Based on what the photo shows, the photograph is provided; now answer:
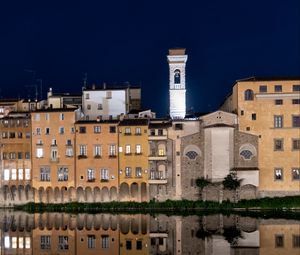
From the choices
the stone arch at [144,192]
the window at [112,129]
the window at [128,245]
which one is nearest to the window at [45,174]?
the window at [112,129]

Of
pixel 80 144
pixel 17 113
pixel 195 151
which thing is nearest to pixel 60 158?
pixel 80 144

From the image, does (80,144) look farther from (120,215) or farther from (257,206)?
(257,206)

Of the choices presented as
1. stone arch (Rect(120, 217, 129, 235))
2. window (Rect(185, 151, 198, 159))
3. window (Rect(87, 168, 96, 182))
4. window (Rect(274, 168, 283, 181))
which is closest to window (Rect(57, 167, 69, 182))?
window (Rect(87, 168, 96, 182))

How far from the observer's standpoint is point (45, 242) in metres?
41.3

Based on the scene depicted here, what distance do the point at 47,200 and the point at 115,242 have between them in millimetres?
17841

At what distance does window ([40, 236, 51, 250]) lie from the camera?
39.7m

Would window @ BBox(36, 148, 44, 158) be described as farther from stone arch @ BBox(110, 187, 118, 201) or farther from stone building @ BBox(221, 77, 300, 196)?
stone building @ BBox(221, 77, 300, 196)

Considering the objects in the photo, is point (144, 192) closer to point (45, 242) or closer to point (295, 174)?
point (295, 174)

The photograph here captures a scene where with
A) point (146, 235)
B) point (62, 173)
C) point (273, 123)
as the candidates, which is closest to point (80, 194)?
point (62, 173)

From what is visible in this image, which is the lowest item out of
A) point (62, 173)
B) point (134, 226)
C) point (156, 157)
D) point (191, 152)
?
point (134, 226)

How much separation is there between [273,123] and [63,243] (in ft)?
70.3

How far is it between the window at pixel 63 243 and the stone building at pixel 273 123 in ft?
59.6

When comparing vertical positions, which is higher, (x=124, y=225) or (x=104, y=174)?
(x=104, y=174)

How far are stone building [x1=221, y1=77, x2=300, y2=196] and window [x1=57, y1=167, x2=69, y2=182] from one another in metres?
14.8
